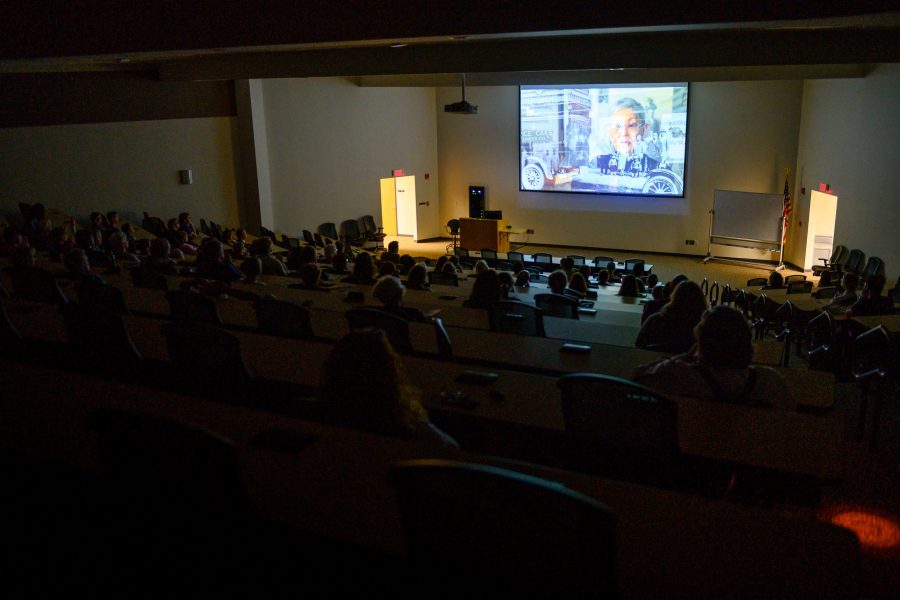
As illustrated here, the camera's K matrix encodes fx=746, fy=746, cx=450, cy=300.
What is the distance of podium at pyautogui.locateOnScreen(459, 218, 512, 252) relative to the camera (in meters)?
17.0

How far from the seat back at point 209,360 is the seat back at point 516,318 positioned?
6.29 feet

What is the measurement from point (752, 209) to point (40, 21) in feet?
44.6

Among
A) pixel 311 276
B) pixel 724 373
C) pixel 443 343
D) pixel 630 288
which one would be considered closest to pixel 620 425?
pixel 724 373

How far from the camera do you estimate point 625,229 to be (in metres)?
17.5

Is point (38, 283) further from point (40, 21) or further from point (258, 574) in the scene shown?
point (258, 574)

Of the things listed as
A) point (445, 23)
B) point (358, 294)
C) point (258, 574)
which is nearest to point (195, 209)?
point (358, 294)

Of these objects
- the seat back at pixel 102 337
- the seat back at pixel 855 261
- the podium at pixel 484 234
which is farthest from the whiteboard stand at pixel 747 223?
the seat back at pixel 102 337

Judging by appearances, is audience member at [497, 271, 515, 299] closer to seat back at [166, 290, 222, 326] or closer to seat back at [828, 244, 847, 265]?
seat back at [166, 290, 222, 326]

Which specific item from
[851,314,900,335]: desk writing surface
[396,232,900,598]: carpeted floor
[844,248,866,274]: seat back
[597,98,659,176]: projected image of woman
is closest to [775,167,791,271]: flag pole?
[844,248,866,274]: seat back

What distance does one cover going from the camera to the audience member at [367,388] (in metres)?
2.49

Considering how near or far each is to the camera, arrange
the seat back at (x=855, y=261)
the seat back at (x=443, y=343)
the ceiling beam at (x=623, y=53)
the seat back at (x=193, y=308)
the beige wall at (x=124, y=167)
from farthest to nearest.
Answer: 1. the seat back at (x=855, y=261)
2. the beige wall at (x=124, y=167)
3. the ceiling beam at (x=623, y=53)
4. the seat back at (x=193, y=308)
5. the seat back at (x=443, y=343)

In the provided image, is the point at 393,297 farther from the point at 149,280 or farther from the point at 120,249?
the point at 120,249

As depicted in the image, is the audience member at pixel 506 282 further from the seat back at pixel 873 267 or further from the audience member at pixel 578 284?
the seat back at pixel 873 267

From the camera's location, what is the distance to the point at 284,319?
459 cm
